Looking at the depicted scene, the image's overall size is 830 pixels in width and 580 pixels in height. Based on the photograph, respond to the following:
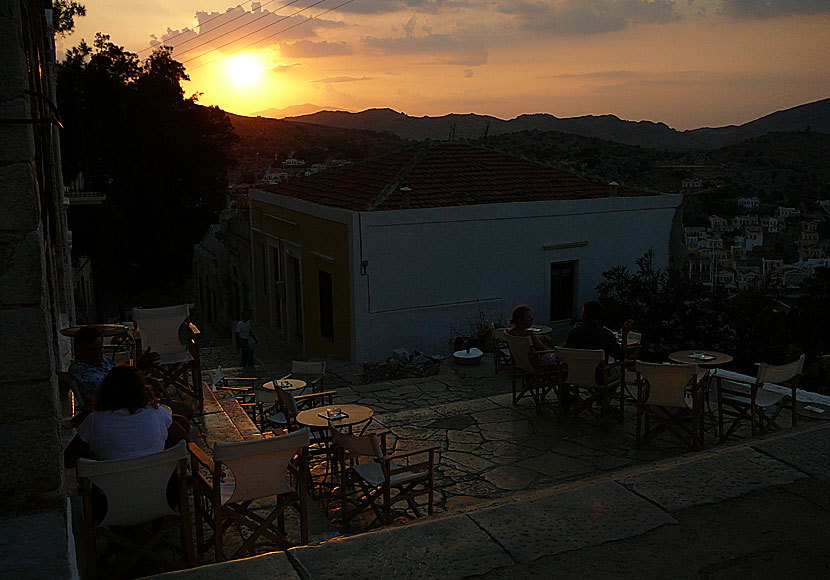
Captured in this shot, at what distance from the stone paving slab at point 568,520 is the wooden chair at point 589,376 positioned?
136 inches

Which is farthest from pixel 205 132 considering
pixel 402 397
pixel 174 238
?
pixel 402 397

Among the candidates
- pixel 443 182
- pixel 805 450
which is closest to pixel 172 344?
pixel 805 450

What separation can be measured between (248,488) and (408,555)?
1.44 metres

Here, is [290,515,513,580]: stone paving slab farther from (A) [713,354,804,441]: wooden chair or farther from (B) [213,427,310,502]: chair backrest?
(A) [713,354,804,441]: wooden chair

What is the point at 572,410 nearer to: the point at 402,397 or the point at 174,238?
the point at 402,397

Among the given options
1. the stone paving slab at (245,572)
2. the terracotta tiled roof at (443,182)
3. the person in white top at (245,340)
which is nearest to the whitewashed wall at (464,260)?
the terracotta tiled roof at (443,182)

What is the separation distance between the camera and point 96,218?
2422cm

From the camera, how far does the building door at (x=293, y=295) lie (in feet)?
56.2

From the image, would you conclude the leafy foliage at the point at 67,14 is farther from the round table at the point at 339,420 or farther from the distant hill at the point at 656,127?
the distant hill at the point at 656,127

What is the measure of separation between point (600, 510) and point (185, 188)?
31336 millimetres

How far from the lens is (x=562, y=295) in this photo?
16344 millimetres

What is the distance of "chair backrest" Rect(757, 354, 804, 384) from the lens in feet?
22.9

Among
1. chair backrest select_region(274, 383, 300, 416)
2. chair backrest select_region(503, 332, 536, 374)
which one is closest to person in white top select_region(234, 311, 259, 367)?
chair backrest select_region(274, 383, 300, 416)

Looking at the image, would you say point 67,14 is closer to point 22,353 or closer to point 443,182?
point 443,182
